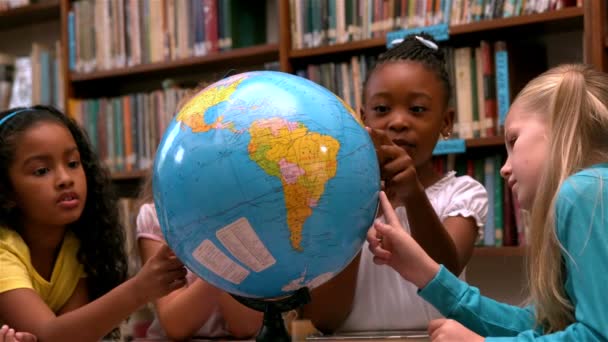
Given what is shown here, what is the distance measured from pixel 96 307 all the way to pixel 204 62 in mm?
1775

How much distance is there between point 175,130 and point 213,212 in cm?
16

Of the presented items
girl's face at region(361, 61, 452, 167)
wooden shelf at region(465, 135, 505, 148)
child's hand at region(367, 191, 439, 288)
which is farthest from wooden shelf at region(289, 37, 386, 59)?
child's hand at region(367, 191, 439, 288)

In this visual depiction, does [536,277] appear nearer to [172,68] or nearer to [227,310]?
[227,310]

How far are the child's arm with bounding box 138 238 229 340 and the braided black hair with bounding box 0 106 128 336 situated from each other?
190 mm

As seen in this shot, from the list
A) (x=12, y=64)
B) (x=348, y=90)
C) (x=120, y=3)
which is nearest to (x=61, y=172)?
(x=348, y=90)

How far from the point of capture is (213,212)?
3.59 ft

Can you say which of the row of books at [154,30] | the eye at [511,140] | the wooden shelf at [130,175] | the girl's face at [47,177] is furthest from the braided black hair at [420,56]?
the wooden shelf at [130,175]

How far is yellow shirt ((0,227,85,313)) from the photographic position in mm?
1708

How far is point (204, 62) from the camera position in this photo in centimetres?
317

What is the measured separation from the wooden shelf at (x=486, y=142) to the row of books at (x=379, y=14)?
0.42 meters

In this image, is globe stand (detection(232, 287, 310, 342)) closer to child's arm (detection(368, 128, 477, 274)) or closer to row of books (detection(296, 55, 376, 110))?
child's arm (detection(368, 128, 477, 274))

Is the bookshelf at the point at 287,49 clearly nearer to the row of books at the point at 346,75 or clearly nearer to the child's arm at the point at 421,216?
the row of books at the point at 346,75

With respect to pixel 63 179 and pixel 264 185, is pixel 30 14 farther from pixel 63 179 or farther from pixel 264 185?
pixel 264 185

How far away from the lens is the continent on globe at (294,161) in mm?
1089
